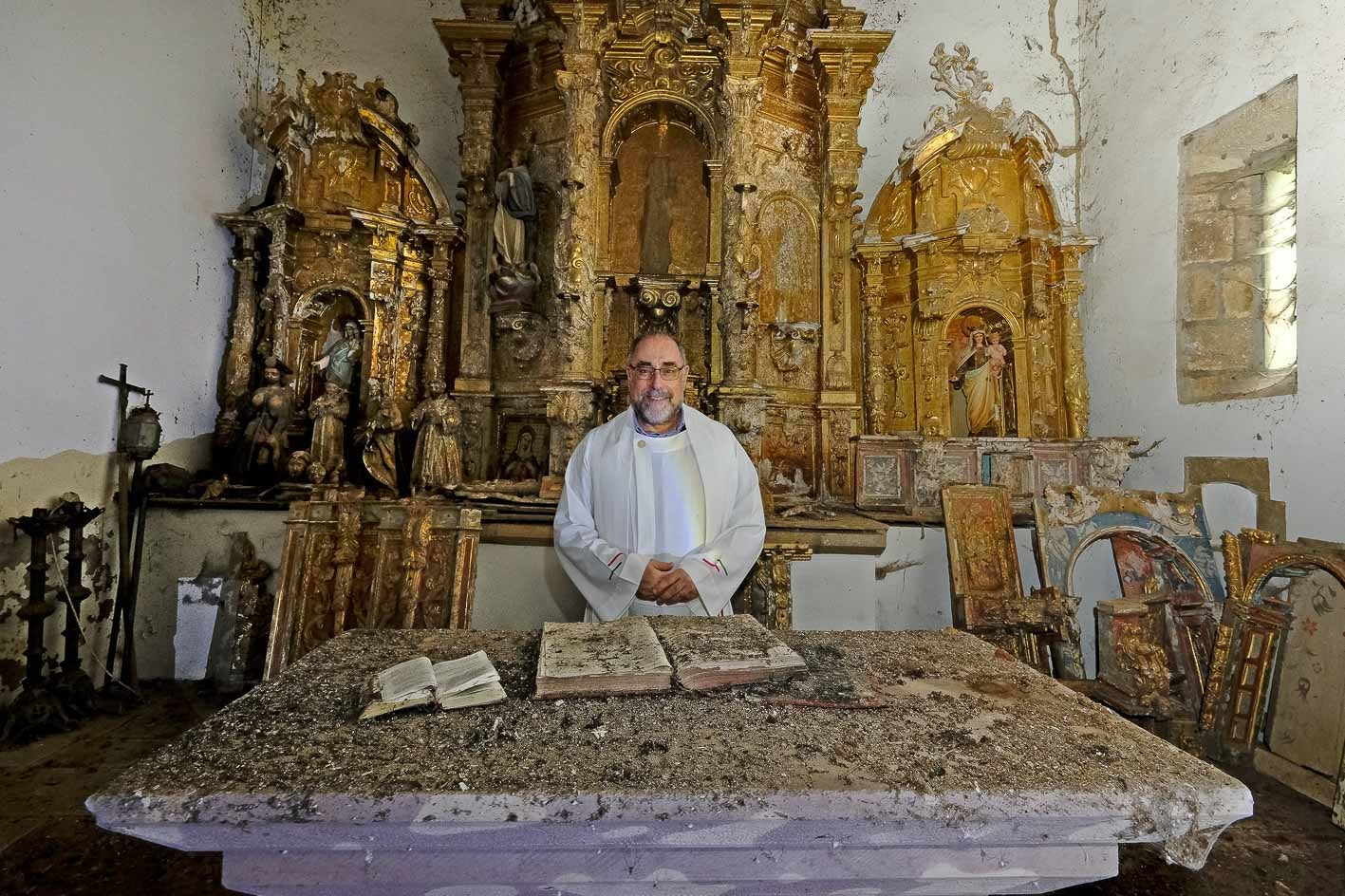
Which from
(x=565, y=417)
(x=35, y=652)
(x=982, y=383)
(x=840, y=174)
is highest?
(x=840, y=174)

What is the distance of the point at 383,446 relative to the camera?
6000mm

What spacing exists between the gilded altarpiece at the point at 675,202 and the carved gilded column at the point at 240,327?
2025 millimetres

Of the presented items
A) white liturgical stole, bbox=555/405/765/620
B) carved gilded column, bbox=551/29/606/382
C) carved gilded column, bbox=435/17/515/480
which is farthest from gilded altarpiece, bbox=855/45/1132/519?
carved gilded column, bbox=435/17/515/480

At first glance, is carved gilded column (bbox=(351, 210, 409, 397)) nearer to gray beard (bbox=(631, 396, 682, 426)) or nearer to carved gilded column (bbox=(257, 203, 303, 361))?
carved gilded column (bbox=(257, 203, 303, 361))

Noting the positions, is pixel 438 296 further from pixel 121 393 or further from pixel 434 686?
pixel 434 686

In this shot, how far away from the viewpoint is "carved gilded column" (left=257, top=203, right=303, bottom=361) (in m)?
6.29

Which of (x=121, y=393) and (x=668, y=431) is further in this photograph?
(x=121, y=393)

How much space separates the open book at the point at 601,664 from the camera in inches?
61.6

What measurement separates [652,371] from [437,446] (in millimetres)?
3518

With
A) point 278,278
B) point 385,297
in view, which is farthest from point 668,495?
point 278,278

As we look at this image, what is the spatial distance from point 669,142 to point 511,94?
75.7 inches

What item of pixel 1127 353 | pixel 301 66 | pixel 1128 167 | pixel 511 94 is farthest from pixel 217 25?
pixel 1127 353

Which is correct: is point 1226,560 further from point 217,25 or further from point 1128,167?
point 217,25

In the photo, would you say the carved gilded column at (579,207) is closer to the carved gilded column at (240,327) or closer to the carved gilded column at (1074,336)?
the carved gilded column at (240,327)
